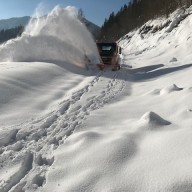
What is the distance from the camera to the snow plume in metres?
15.7

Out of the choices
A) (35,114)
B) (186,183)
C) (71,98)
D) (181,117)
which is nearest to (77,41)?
(71,98)

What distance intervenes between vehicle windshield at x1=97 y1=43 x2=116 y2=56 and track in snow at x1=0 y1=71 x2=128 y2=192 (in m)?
8.82

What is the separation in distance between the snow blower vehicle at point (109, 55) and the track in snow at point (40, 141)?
713 centimetres

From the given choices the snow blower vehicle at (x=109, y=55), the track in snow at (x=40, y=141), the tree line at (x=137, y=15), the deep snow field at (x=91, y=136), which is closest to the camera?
the deep snow field at (x=91, y=136)

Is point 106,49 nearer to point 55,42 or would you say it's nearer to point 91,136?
point 55,42

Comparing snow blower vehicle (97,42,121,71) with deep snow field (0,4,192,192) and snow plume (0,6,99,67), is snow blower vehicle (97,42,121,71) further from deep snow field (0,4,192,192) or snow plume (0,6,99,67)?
deep snow field (0,4,192,192)

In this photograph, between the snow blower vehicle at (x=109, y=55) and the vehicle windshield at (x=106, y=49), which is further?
the vehicle windshield at (x=106, y=49)

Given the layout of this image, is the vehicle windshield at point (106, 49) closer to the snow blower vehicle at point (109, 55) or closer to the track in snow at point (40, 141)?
the snow blower vehicle at point (109, 55)

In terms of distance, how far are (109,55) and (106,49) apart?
0.78 meters

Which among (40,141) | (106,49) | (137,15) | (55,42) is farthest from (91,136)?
(137,15)

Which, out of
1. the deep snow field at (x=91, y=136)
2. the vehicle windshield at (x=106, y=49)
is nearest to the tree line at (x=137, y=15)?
the vehicle windshield at (x=106, y=49)

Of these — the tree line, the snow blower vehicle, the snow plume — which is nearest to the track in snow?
the snow blower vehicle

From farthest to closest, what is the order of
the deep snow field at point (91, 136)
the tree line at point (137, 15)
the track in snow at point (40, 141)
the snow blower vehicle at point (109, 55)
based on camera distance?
1. the tree line at point (137, 15)
2. the snow blower vehicle at point (109, 55)
3. the track in snow at point (40, 141)
4. the deep snow field at point (91, 136)

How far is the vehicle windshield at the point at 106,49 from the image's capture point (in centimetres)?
1711
